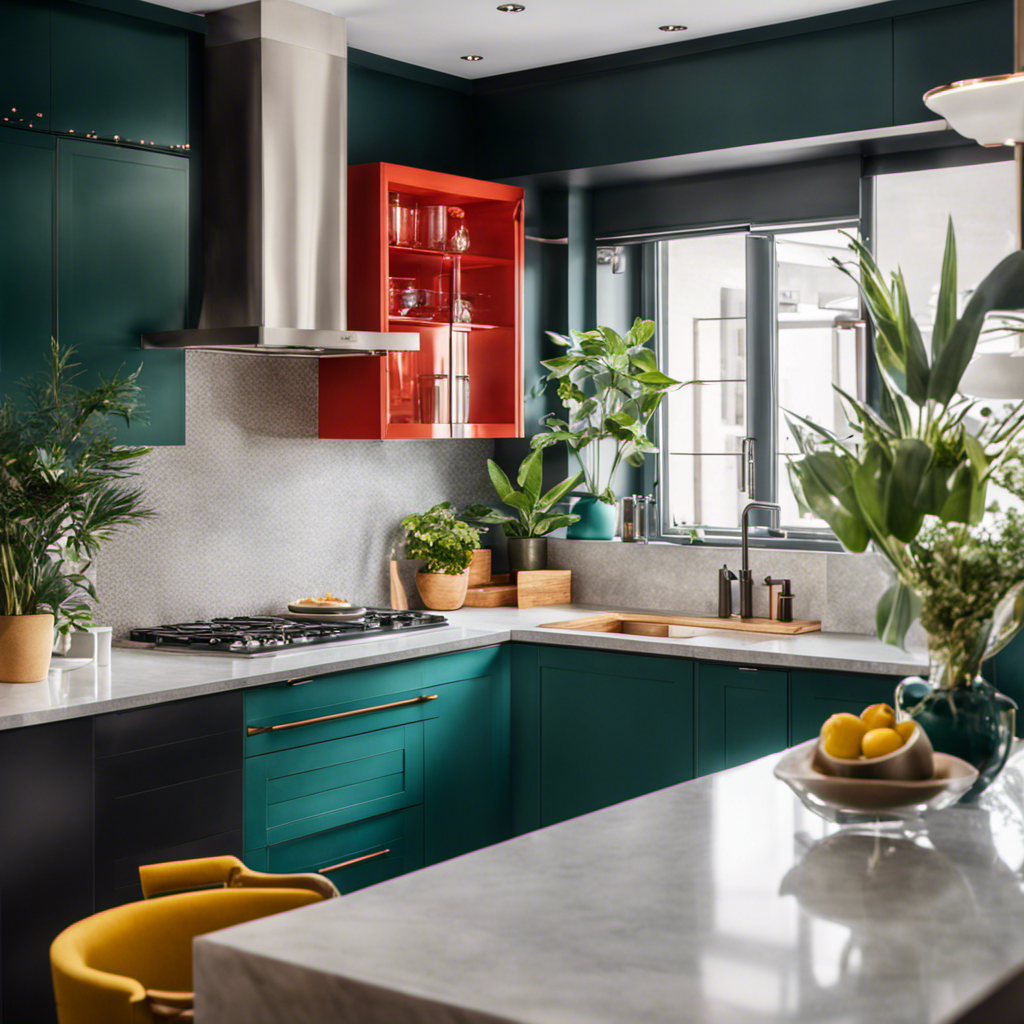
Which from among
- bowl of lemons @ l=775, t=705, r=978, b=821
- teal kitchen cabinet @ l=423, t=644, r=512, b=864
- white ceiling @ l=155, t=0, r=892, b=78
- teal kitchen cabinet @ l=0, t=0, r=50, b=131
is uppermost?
white ceiling @ l=155, t=0, r=892, b=78

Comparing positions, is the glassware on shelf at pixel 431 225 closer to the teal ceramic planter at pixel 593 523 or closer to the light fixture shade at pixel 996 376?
the teal ceramic planter at pixel 593 523

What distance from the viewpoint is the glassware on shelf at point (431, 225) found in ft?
15.4

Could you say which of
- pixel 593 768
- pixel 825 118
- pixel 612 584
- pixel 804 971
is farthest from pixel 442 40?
pixel 804 971

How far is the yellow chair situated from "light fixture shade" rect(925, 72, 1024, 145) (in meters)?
1.40

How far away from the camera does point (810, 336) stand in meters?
5.02

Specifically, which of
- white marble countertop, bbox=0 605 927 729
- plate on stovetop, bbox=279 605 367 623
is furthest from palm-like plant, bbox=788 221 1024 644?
plate on stovetop, bbox=279 605 367 623

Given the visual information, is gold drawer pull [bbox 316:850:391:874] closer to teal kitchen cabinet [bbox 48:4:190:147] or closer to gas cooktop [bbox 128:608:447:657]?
gas cooktop [bbox 128:608:447:657]

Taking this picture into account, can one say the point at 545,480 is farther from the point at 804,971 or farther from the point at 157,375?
the point at 804,971

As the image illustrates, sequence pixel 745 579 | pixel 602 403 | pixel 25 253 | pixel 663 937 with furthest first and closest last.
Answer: pixel 602 403 → pixel 745 579 → pixel 25 253 → pixel 663 937

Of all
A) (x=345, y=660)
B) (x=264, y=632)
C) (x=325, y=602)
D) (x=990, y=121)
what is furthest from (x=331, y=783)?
(x=990, y=121)

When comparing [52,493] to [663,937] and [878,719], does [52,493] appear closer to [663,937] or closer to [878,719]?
[878,719]

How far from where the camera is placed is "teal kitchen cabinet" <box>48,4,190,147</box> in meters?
3.84

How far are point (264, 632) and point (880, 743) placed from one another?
8.01 feet

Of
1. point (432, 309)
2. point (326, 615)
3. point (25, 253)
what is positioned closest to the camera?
point (25, 253)
